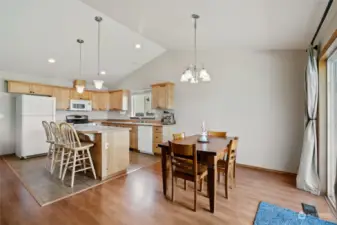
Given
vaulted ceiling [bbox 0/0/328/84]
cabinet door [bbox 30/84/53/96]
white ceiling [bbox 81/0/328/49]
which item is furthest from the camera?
cabinet door [bbox 30/84/53/96]

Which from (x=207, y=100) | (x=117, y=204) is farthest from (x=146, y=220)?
(x=207, y=100)

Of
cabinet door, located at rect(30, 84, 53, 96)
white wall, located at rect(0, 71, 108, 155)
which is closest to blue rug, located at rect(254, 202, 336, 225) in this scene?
A: cabinet door, located at rect(30, 84, 53, 96)

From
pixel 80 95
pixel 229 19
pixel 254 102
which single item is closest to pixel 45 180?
pixel 80 95

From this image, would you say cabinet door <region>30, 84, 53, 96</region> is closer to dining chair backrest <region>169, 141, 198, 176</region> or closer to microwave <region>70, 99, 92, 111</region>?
microwave <region>70, 99, 92, 111</region>

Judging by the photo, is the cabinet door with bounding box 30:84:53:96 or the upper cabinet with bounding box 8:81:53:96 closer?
the upper cabinet with bounding box 8:81:53:96

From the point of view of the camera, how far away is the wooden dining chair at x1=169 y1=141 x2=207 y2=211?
227cm

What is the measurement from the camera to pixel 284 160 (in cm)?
364

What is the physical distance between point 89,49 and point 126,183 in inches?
129

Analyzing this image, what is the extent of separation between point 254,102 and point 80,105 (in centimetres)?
518

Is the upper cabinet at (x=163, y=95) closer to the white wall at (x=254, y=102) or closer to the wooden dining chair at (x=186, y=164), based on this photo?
the white wall at (x=254, y=102)

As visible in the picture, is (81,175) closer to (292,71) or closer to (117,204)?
(117,204)

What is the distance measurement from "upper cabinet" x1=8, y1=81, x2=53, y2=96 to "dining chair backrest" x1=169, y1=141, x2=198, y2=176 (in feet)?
15.2

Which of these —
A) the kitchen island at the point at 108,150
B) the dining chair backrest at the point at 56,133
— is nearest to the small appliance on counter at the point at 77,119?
the dining chair backrest at the point at 56,133

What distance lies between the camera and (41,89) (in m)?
5.19
